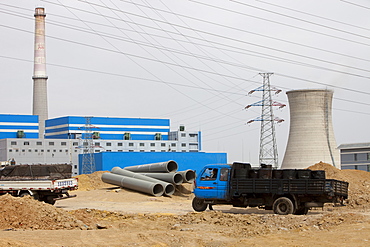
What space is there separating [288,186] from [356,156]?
245ft

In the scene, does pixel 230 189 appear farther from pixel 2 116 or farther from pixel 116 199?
pixel 2 116

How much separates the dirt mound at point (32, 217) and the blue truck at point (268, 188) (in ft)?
21.4

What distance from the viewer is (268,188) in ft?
67.0

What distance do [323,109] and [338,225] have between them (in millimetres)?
39710

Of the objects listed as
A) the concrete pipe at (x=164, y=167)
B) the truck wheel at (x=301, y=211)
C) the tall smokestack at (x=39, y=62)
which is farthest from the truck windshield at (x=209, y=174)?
the tall smokestack at (x=39, y=62)

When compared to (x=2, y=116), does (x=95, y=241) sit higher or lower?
lower

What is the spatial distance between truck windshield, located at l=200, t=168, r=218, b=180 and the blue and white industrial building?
58.3 meters

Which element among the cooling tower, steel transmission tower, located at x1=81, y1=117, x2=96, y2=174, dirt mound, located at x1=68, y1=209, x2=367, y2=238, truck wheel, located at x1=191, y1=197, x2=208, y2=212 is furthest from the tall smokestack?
dirt mound, located at x1=68, y1=209, x2=367, y2=238

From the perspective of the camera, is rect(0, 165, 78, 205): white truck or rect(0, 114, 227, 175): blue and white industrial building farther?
rect(0, 114, 227, 175): blue and white industrial building

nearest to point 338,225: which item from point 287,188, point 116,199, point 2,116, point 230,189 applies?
point 287,188

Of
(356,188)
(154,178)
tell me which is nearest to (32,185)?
(154,178)

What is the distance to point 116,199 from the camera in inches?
1258

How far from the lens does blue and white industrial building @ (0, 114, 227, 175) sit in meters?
80.9

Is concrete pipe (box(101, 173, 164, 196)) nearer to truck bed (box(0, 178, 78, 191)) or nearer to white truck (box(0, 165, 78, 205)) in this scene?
white truck (box(0, 165, 78, 205))
